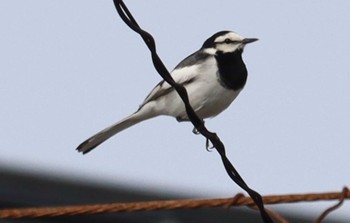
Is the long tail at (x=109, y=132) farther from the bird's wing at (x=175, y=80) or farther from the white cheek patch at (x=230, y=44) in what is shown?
the white cheek patch at (x=230, y=44)

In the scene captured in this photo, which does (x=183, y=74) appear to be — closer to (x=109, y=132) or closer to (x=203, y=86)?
(x=203, y=86)

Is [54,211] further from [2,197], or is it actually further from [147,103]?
[147,103]

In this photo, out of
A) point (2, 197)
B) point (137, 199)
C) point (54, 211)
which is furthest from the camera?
point (137, 199)

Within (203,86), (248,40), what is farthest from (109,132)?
(248,40)

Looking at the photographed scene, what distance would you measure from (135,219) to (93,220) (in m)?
0.34

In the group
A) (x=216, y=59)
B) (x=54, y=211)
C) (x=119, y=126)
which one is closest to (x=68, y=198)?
(x=119, y=126)

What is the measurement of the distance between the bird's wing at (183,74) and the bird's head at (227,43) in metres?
0.08

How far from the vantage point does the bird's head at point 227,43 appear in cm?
777

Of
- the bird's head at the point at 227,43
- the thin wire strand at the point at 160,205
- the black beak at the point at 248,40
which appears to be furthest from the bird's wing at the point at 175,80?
the thin wire strand at the point at 160,205

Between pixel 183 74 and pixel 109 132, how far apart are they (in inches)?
29.3

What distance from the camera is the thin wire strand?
5074 millimetres

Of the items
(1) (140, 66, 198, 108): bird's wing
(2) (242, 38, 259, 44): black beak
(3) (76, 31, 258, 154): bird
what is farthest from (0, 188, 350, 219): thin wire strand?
(2) (242, 38, 259, 44): black beak

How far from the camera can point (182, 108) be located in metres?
7.41

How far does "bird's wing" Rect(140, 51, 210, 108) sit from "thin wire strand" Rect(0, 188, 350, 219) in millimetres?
2173
